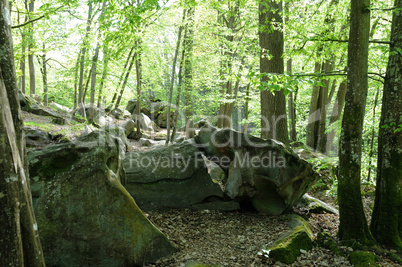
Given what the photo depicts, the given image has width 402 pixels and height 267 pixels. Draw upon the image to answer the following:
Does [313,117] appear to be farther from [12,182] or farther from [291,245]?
[12,182]

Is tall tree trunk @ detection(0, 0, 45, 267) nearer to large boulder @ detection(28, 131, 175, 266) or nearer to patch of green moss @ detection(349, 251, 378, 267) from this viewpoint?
large boulder @ detection(28, 131, 175, 266)

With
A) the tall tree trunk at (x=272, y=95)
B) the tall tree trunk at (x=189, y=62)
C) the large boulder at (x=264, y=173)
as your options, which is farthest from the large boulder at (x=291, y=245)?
the tall tree trunk at (x=189, y=62)

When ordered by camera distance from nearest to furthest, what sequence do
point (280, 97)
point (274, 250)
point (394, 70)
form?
1. point (274, 250)
2. point (394, 70)
3. point (280, 97)

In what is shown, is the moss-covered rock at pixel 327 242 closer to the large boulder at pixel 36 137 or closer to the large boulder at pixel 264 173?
Result: the large boulder at pixel 264 173

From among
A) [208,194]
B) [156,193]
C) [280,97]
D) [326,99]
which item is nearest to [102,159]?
[156,193]

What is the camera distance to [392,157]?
15.6 feet

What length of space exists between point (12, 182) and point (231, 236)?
395 centimetres

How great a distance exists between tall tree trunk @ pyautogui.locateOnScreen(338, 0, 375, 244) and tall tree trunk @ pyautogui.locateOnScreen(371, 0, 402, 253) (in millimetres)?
436

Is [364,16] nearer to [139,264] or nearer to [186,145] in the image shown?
[186,145]

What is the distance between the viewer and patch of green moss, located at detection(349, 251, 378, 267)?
4.05 meters

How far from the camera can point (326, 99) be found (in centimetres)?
1427

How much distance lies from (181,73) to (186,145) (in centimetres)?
776

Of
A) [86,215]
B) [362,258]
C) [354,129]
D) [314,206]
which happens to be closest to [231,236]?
[362,258]

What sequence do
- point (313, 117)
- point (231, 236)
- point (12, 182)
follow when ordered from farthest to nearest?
point (313, 117) < point (231, 236) < point (12, 182)
